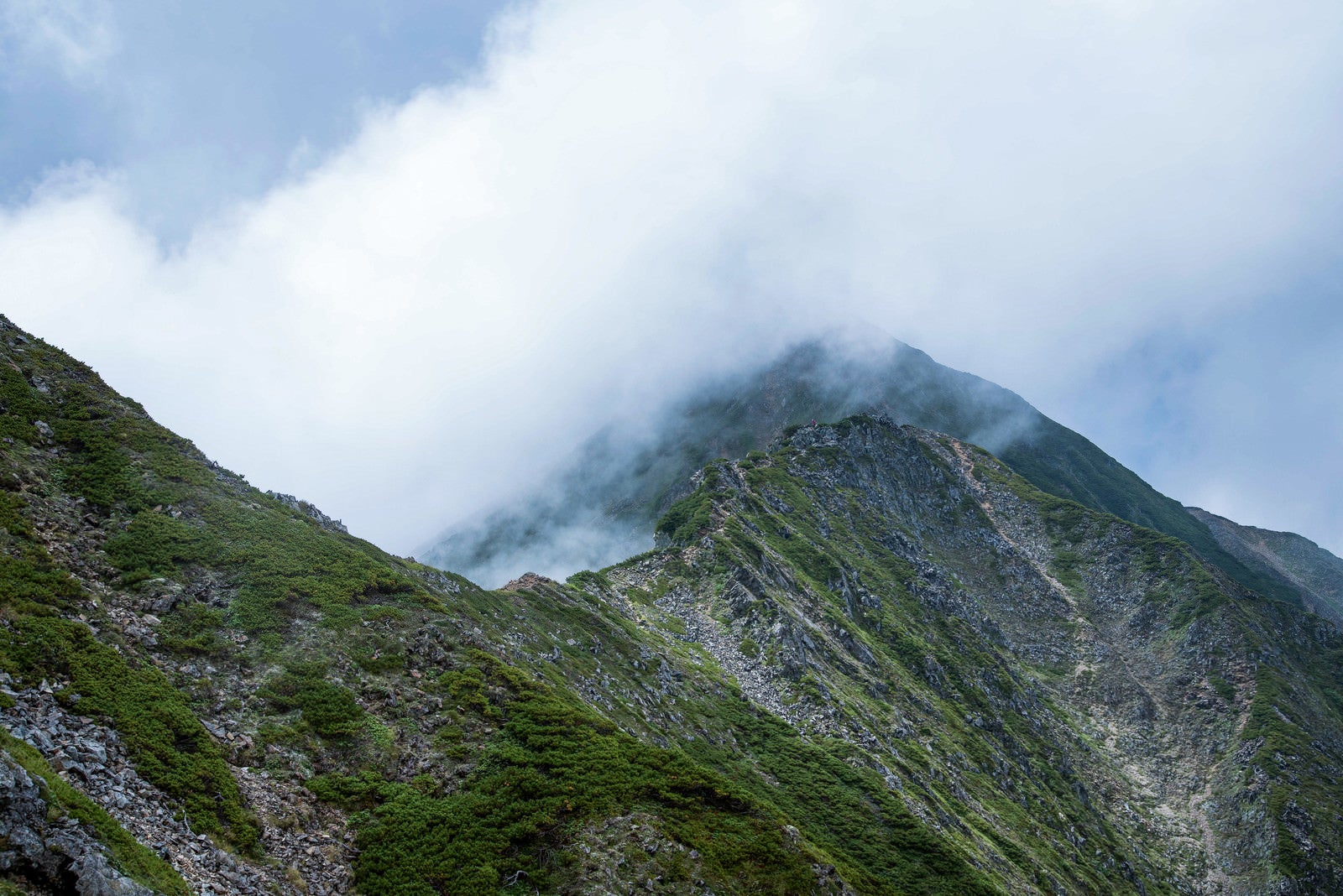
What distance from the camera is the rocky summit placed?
2588 centimetres

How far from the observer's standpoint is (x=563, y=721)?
39.5 metres

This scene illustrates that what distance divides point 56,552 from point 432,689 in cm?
1929

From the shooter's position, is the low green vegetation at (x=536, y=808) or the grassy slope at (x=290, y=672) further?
the low green vegetation at (x=536, y=808)

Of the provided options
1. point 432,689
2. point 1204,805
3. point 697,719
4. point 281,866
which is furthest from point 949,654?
point 281,866

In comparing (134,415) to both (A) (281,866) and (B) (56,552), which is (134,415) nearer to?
(B) (56,552)

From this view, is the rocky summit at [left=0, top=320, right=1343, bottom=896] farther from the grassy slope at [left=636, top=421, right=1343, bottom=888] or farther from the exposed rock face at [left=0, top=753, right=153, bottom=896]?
the grassy slope at [left=636, top=421, right=1343, bottom=888]

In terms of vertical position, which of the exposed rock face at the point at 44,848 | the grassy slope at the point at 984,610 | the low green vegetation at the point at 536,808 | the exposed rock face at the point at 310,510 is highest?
the grassy slope at the point at 984,610

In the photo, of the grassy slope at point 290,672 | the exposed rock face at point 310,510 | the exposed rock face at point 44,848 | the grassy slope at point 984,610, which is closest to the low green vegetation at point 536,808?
the grassy slope at point 290,672

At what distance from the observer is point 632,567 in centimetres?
10681

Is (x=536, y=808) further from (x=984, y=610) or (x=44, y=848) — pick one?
(x=984, y=610)

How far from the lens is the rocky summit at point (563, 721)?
84.9 feet

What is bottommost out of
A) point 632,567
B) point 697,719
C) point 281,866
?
point 281,866

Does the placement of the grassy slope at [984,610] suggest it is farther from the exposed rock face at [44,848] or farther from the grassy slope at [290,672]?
the exposed rock face at [44,848]

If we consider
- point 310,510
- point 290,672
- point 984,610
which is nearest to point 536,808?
point 290,672
